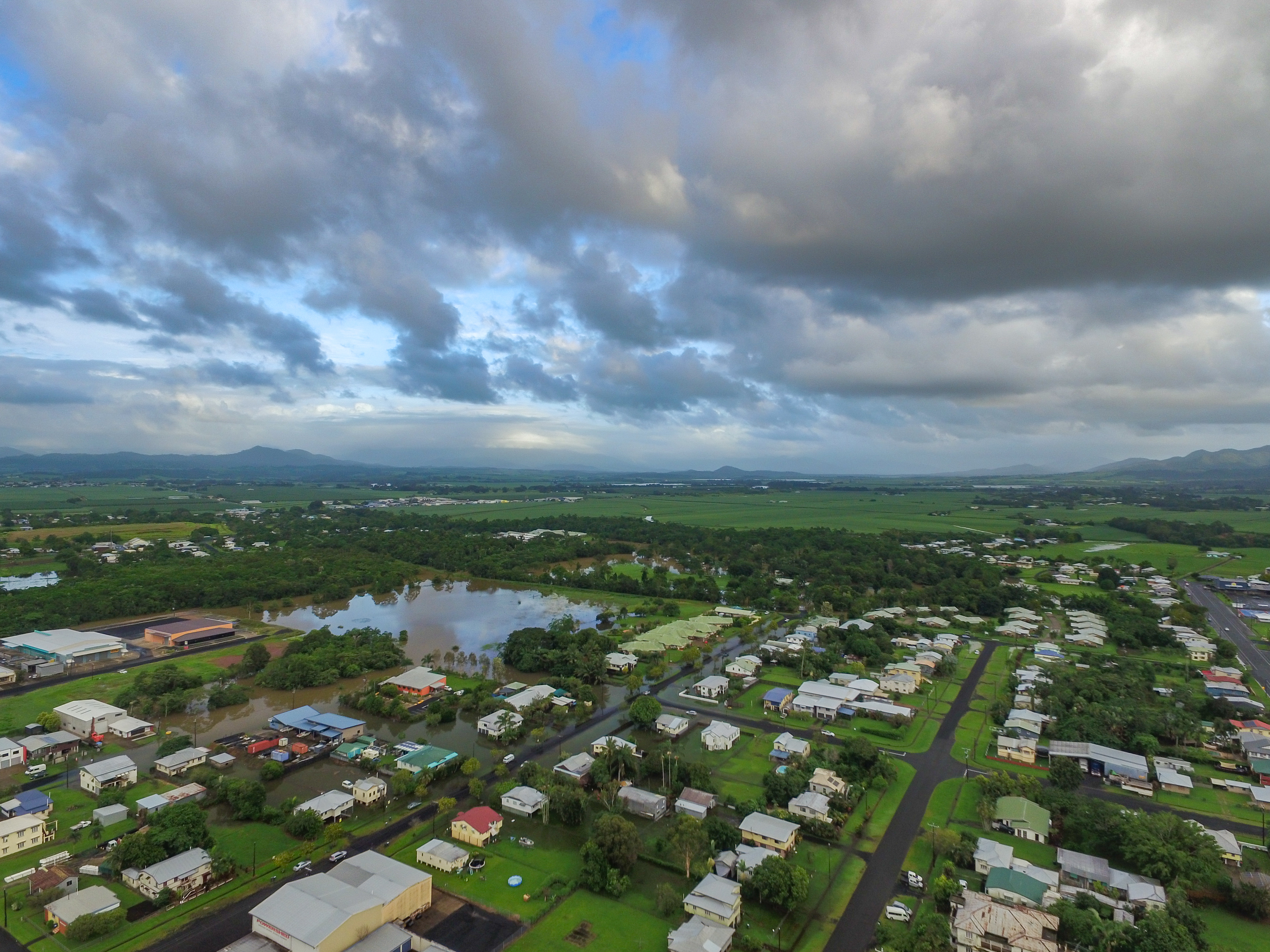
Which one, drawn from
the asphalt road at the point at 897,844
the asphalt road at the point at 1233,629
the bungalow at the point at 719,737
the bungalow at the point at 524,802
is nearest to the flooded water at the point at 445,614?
the bungalow at the point at 719,737

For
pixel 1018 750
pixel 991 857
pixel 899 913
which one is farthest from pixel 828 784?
pixel 1018 750

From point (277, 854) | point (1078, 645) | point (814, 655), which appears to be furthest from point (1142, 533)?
point (277, 854)

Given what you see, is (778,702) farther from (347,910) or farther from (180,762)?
(180,762)

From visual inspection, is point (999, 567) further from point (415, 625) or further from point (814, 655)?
point (415, 625)

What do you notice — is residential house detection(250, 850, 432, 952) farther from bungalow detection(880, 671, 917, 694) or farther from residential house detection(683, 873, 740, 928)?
bungalow detection(880, 671, 917, 694)

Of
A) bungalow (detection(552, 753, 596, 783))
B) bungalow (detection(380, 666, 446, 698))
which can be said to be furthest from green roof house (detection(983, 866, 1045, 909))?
bungalow (detection(380, 666, 446, 698))

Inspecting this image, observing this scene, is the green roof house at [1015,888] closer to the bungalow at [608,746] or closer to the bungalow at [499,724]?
the bungalow at [608,746]

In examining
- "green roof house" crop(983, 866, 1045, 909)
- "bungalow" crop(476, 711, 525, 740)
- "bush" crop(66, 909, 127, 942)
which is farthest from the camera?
"bungalow" crop(476, 711, 525, 740)
